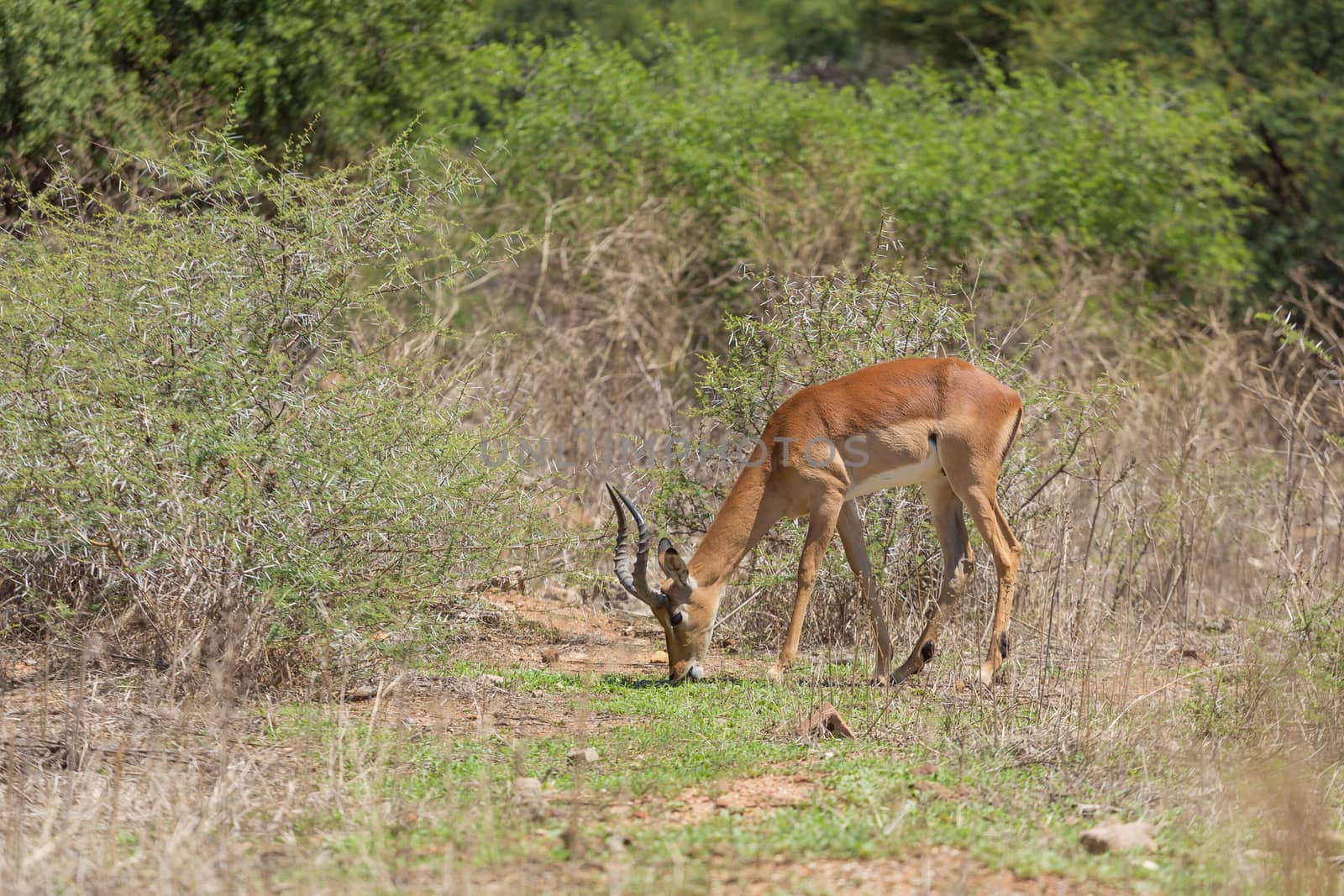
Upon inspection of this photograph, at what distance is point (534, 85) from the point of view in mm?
17625

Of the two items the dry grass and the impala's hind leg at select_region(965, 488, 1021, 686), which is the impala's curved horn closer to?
the dry grass

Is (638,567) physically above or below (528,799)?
below

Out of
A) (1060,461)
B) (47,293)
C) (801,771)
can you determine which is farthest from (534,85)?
(801,771)

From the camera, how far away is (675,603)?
786 cm

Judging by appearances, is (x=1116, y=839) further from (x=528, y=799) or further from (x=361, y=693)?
(x=361, y=693)

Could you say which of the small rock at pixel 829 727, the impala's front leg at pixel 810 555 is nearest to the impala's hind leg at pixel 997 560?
the impala's front leg at pixel 810 555

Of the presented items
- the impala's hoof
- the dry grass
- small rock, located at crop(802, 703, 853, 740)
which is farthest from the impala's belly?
small rock, located at crop(802, 703, 853, 740)

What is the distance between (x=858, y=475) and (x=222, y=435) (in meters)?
3.29

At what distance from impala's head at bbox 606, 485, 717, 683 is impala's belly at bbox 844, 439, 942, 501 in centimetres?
99

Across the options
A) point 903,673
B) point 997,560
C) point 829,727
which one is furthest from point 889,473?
point 829,727

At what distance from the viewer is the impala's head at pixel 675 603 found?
7.68m

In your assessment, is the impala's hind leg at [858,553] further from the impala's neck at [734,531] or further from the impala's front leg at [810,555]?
the impala's neck at [734,531]

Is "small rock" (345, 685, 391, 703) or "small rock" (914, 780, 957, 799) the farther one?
"small rock" (345, 685, 391, 703)

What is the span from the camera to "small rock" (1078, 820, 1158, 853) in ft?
15.8
